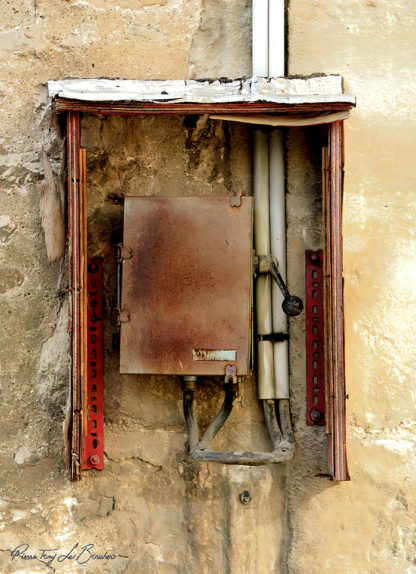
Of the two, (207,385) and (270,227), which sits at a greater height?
(270,227)

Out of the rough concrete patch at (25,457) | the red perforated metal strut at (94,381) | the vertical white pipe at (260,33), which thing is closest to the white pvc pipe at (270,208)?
the vertical white pipe at (260,33)

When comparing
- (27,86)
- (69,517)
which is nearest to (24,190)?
(27,86)

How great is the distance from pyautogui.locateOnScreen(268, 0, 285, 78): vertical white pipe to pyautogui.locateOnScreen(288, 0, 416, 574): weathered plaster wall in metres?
0.03

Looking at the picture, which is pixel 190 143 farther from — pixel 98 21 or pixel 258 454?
pixel 258 454

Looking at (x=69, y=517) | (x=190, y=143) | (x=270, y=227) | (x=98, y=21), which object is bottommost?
(x=69, y=517)

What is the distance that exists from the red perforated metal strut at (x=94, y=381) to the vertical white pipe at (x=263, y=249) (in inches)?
16.1

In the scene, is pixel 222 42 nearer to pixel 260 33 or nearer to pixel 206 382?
pixel 260 33

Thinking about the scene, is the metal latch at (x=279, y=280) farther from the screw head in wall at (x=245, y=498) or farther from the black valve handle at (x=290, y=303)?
the screw head in wall at (x=245, y=498)

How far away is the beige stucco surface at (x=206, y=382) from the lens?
2.41 metres

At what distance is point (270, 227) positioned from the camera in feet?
8.18

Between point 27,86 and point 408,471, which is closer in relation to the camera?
point 408,471

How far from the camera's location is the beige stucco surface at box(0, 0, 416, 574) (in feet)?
7.91

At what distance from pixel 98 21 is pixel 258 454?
1.22 meters

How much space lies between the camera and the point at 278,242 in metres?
2.48
